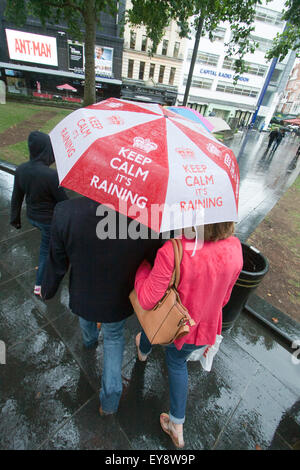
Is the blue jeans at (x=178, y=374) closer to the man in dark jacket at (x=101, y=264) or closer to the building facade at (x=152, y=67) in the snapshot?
the man in dark jacket at (x=101, y=264)

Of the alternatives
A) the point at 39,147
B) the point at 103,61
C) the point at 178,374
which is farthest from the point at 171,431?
the point at 103,61

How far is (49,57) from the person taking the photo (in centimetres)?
2741

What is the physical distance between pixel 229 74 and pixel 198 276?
160 feet

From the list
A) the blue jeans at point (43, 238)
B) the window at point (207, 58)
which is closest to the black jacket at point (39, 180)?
the blue jeans at point (43, 238)

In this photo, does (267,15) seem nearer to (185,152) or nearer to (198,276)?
(185,152)

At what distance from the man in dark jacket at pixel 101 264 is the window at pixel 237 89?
47.6 meters

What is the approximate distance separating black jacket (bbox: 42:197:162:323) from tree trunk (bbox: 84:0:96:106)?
835 centimetres

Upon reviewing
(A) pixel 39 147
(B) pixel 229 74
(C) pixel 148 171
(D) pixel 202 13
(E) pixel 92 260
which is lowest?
(E) pixel 92 260

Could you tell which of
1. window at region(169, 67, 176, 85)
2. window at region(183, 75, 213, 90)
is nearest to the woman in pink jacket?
window at region(169, 67, 176, 85)

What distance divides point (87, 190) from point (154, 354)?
2309mm

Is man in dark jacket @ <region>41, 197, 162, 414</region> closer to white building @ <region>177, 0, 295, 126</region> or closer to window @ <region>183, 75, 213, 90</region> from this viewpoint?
white building @ <region>177, 0, 295, 126</region>

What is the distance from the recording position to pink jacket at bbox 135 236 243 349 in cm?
138

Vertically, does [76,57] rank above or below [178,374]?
above

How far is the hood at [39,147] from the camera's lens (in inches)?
99.3
